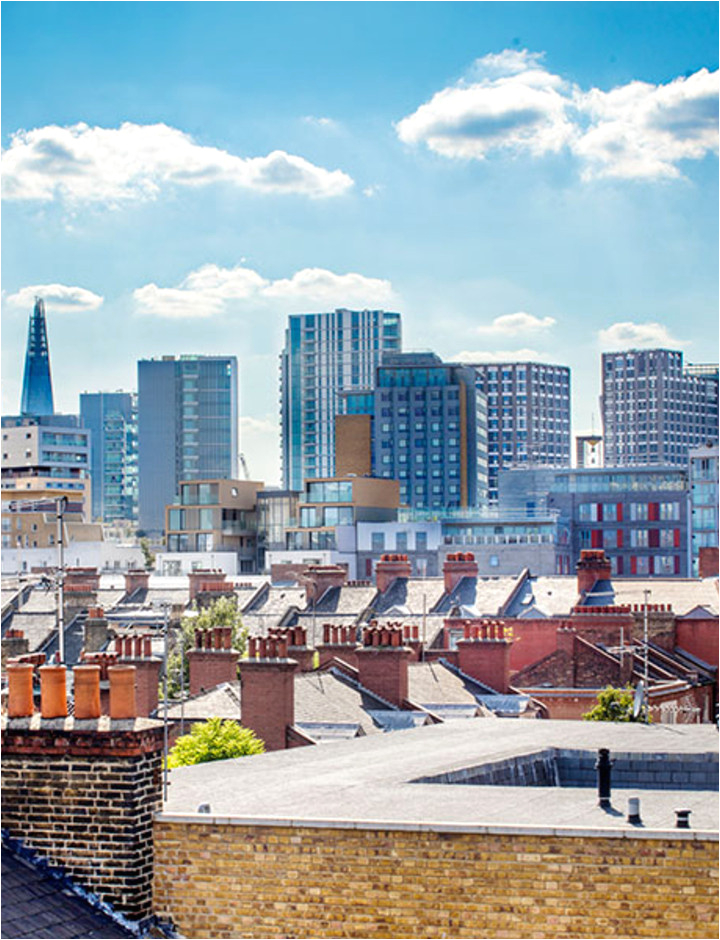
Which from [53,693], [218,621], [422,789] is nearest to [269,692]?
[422,789]

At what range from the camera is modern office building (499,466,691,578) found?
17912 cm

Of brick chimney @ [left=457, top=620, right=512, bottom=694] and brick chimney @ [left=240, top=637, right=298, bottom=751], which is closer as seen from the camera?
brick chimney @ [left=240, top=637, right=298, bottom=751]

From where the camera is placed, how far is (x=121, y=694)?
16.8m

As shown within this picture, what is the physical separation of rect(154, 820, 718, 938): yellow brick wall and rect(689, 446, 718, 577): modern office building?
15270 centimetres

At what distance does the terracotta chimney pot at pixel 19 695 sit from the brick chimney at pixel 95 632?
5644 centimetres

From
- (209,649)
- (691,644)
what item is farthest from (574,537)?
(209,649)

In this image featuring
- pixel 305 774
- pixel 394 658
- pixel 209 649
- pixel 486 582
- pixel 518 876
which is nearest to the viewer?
pixel 518 876

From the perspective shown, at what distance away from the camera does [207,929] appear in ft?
54.0

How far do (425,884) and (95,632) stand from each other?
5986 centimetres

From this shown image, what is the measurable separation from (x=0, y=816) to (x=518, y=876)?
503cm

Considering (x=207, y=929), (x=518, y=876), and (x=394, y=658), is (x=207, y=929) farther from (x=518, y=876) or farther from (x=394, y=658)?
(x=394, y=658)

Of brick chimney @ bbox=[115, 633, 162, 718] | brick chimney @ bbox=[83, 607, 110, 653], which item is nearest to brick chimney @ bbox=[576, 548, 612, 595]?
brick chimney @ bbox=[83, 607, 110, 653]

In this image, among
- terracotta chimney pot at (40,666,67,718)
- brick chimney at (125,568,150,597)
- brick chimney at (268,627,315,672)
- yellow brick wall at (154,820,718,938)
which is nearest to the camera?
yellow brick wall at (154,820,718,938)

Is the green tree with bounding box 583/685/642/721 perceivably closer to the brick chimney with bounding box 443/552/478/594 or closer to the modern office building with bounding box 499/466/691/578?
the brick chimney with bounding box 443/552/478/594
